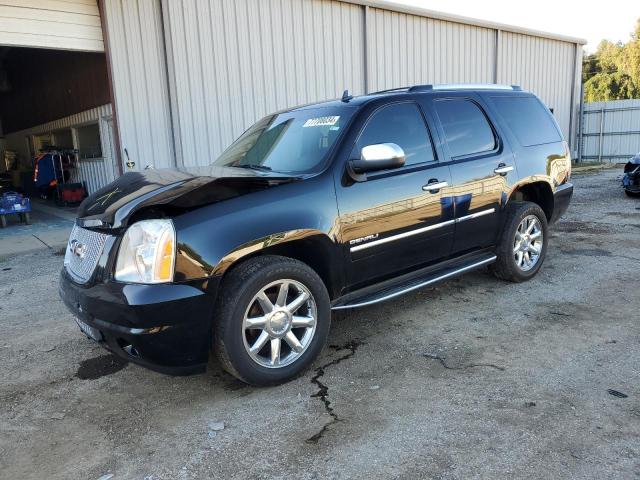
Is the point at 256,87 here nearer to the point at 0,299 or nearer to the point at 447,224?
the point at 0,299

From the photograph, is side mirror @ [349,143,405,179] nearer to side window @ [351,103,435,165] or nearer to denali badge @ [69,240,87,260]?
side window @ [351,103,435,165]

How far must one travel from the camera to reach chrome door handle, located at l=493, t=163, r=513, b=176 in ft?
15.6

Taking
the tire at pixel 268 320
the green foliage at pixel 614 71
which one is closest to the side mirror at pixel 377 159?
the tire at pixel 268 320

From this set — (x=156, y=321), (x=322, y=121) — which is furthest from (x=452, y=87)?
(x=156, y=321)

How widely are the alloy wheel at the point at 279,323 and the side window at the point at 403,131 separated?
1.27 meters

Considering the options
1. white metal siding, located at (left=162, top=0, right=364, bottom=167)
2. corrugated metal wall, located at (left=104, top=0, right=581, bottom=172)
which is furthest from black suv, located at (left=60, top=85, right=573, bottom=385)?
white metal siding, located at (left=162, top=0, right=364, bottom=167)

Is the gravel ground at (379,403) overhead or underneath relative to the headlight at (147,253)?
underneath

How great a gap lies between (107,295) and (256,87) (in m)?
8.93

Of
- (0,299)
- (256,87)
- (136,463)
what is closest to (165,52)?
(256,87)

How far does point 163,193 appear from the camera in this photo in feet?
10.3

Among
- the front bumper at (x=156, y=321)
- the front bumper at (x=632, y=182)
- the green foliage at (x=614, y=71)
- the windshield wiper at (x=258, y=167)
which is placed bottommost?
the front bumper at (x=632, y=182)

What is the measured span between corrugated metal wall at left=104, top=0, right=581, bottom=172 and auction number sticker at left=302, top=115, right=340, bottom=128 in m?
6.61

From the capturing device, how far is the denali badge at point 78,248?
335 centimetres

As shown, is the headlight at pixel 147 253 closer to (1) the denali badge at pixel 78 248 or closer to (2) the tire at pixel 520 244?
(1) the denali badge at pixel 78 248
